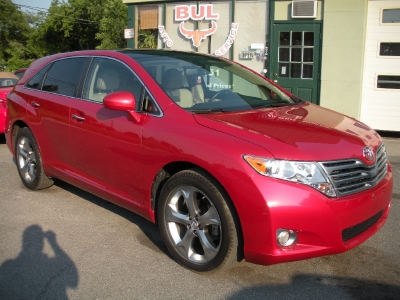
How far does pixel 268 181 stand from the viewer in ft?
10.5

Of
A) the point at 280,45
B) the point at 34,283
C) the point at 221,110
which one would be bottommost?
the point at 34,283

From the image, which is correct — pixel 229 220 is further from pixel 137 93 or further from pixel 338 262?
pixel 137 93

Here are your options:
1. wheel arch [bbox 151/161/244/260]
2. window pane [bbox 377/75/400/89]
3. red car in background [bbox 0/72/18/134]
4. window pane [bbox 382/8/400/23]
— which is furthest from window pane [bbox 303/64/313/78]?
wheel arch [bbox 151/161/244/260]

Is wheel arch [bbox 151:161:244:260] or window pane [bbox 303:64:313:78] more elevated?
window pane [bbox 303:64:313:78]

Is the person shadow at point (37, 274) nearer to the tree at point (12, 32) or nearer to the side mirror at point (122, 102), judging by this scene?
the side mirror at point (122, 102)

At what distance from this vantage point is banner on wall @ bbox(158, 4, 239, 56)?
1200cm

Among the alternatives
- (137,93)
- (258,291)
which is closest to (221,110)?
(137,93)

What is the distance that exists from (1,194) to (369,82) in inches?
314

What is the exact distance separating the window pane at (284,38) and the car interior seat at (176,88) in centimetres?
750

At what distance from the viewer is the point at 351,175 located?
11.2 ft

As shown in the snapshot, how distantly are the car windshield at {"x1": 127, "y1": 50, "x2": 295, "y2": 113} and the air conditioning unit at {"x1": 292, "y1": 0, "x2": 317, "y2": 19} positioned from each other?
638 centimetres

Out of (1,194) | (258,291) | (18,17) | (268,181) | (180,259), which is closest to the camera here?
(268,181)

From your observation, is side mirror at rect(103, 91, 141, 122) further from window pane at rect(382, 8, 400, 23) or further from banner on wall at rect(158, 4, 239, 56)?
banner on wall at rect(158, 4, 239, 56)

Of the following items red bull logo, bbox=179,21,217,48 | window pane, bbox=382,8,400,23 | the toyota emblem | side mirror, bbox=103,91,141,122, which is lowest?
the toyota emblem
